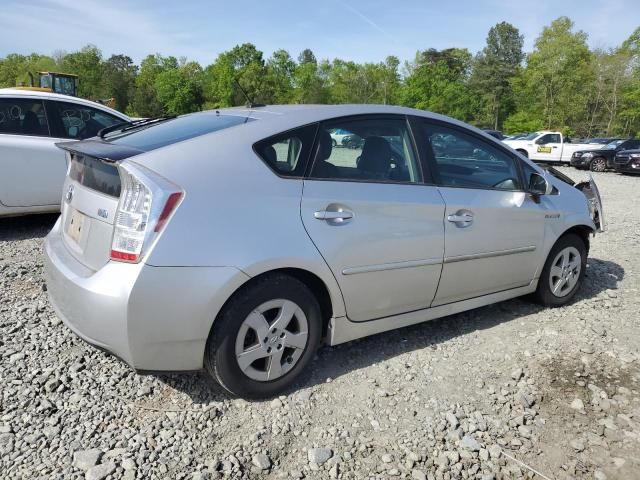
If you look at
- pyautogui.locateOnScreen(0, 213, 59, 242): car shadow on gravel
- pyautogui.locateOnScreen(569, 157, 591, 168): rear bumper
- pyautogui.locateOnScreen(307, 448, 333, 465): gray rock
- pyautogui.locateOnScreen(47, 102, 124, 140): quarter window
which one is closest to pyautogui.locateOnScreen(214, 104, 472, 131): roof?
pyautogui.locateOnScreen(307, 448, 333, 465): gray rock

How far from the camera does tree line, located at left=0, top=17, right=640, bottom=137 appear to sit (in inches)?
1858

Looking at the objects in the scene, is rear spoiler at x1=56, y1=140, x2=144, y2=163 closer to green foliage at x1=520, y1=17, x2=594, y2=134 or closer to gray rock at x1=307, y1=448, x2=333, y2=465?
gray rock at x1=307, y1=448, x2=333, y2=465

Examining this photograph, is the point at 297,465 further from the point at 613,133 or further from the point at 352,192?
the point at 613,133

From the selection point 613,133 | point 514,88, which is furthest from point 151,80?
point 613,133

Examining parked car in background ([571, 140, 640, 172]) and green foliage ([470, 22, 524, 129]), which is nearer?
parked car in background ([571, 140, 640, 172])

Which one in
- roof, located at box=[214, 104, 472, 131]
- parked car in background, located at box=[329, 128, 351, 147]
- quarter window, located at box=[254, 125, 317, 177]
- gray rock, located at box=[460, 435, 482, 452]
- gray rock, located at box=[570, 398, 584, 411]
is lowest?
gray rock, located at box=[460, 435, 482, 452]

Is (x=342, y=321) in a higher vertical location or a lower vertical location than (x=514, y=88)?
lower

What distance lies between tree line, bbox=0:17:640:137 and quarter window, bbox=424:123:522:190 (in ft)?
78.1

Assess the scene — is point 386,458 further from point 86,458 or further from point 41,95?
point 41,95

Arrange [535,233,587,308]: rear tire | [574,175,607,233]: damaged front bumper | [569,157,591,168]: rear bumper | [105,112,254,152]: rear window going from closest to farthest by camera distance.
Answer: [105,112,254,152]: rear window, [535,233,587,308]: rear tire, [574,175,607,233]: damaged front bumper, [569,157,591,168]: rear bumper

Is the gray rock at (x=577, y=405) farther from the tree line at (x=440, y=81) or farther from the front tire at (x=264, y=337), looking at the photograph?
the tree line at (x=440, y=81)

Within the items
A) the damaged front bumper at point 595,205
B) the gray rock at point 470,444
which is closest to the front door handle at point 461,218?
the gray rock at point 470,444

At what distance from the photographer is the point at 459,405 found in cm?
281

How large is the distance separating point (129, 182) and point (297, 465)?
61.1 inches
